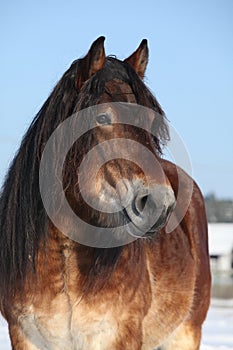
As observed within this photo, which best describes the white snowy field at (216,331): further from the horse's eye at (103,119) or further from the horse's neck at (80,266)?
the horse's eye at (103,119)

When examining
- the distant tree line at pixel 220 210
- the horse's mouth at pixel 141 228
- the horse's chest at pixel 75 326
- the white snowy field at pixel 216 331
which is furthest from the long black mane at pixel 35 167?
the distant tree line at pixel 220 210

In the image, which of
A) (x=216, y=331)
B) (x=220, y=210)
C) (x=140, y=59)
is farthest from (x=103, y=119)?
(x=220, y=210)

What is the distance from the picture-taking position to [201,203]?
6.68 m

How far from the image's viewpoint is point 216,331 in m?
13.9

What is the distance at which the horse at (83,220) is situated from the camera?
14.6ft

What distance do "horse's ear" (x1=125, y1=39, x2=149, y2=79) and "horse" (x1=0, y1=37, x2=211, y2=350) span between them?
0.32ft

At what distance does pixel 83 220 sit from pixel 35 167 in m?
0.47

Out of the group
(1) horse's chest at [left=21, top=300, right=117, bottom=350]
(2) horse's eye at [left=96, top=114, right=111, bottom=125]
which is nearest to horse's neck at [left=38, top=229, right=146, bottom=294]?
(1) horse's chest at [left=21, top=300, right=117, bottom=350]

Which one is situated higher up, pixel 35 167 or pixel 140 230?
pixel 35 167

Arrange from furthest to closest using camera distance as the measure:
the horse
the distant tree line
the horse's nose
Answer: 1. the distant tree line
2. the horse
3. the horse's nose

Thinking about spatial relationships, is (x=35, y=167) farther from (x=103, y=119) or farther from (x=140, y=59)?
(x=140, y=59)

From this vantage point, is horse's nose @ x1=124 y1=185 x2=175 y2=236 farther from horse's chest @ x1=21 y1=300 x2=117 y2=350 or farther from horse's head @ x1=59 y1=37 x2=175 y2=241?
horse's chest @ x1=21 y1=300 x2=117 y2=350

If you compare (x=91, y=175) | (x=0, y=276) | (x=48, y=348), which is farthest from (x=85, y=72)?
(x=48, y=348)

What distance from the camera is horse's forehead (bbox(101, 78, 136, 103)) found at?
453 centimetres
